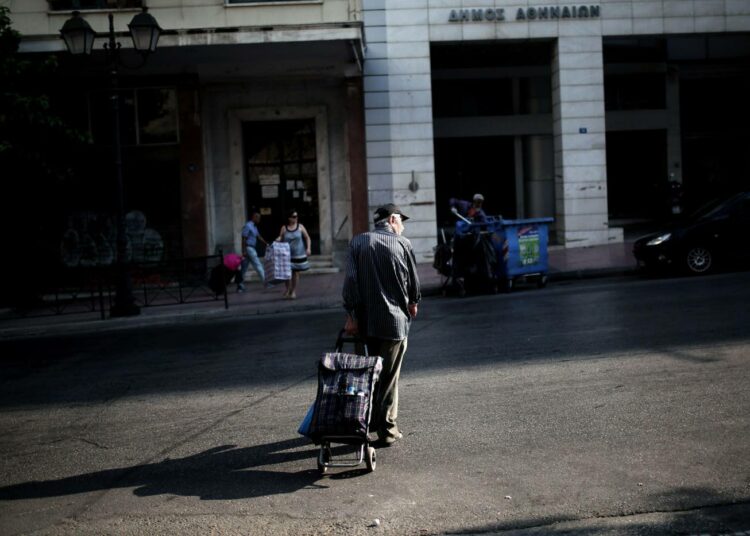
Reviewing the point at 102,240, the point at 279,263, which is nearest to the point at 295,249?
the point at 279,263

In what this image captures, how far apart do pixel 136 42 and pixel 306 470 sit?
11.7 m

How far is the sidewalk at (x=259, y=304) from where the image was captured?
15242 mm

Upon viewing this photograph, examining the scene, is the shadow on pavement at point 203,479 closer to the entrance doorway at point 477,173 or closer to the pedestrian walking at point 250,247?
the pedestrian walking at point 250,247

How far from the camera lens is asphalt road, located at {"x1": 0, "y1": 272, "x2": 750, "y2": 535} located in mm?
5215

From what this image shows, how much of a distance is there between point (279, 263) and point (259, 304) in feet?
2.94

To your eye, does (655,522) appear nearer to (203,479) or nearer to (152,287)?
(203,479)

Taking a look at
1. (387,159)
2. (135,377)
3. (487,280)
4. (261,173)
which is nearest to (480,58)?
(387,159)

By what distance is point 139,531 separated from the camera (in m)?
5.15

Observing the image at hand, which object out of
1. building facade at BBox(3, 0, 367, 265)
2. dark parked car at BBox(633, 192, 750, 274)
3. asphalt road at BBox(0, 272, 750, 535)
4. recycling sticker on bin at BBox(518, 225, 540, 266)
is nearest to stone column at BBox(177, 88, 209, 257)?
building facade at BBox(3, 0, 367, 265)

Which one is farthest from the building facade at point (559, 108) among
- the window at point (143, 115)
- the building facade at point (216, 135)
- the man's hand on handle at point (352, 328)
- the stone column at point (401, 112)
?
the man's hand on handle at point (352, 328)

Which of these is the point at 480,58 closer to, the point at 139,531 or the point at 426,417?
the point at 426,417

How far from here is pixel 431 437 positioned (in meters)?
6.70

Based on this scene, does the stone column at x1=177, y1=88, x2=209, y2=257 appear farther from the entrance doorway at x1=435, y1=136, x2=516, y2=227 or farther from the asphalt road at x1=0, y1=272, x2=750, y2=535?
the asphalt road at x1=0, y1=272, x2=750, y2=535

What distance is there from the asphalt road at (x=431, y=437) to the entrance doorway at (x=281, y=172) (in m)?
10.9
